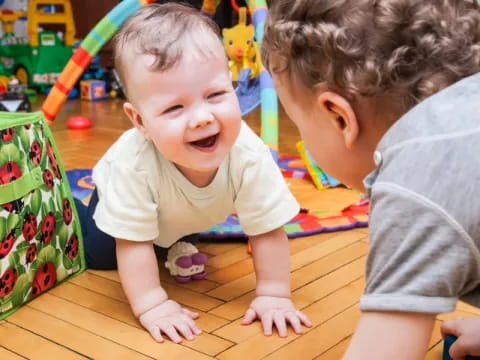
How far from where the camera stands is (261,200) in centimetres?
92

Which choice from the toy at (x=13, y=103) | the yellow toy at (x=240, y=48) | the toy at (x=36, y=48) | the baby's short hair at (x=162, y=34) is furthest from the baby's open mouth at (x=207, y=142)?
the toy at (x=36, y=48)

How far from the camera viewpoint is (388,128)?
53 cm

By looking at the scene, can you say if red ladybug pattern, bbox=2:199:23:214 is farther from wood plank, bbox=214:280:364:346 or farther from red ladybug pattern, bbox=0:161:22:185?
wood plank, bbox=214:280:364:346

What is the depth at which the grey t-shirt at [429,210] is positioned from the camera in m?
0.45

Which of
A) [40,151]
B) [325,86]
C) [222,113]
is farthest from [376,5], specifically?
[40,151]

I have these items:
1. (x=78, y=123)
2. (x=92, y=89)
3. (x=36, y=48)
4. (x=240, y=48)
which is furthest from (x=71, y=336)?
(x=36, y=48)

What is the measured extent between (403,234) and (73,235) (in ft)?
2.31

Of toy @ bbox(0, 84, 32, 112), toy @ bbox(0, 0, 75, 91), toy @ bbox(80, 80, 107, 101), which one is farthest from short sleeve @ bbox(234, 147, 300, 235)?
toy @ bbox(0, 0, 75, 91)

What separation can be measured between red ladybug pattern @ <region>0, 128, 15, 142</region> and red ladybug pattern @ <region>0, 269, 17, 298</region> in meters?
0.18

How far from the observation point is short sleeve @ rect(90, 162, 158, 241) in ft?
2.90

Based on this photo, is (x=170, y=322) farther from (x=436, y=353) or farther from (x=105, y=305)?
(x=436, y=353)

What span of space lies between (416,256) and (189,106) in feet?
1.42

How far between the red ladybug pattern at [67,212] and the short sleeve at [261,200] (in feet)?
0.95

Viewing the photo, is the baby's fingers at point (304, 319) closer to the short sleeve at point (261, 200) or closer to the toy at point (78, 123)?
the short sleeve at point (261, 200)
